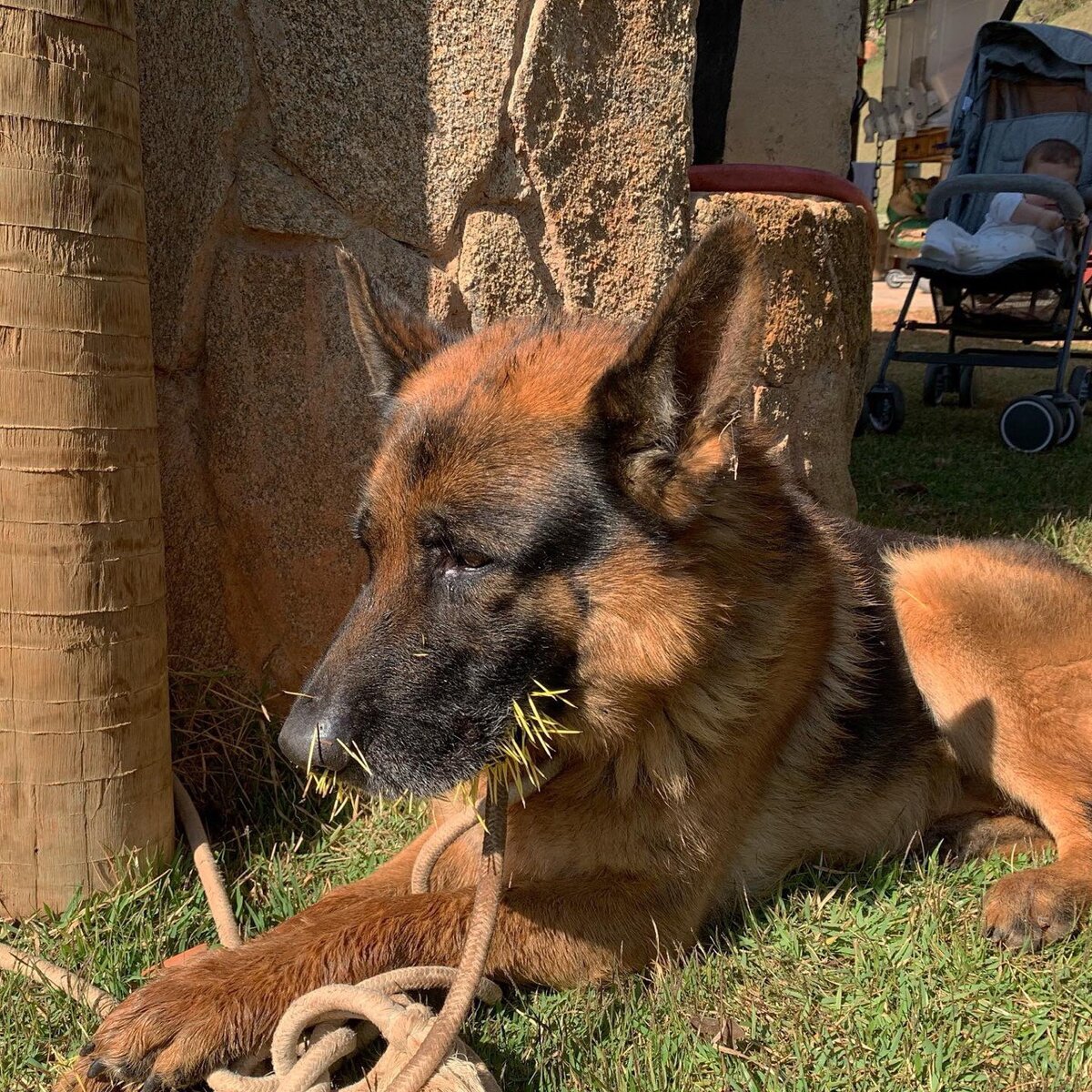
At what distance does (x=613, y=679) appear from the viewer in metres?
2.47

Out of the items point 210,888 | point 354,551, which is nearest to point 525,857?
point 210,888

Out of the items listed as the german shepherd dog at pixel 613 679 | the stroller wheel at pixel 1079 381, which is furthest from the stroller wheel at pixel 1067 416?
the german shepherd dog at pixel 613 679

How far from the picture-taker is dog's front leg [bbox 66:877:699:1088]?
220cm

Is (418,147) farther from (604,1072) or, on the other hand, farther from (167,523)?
(604,1072)

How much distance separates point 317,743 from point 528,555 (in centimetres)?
64

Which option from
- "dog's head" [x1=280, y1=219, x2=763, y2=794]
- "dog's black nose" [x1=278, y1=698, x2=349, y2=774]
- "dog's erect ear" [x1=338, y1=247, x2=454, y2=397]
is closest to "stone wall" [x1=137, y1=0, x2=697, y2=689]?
"dog's erect ear" [x1=338, y1=247, x2=454, y2=397]

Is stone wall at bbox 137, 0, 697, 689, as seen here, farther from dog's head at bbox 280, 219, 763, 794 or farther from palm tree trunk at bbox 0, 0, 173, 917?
dog's head at bbox 280, 219, 763, 794

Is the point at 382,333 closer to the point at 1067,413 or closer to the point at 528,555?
the point at 528,555

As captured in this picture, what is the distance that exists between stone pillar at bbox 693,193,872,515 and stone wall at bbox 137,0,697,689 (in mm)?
524

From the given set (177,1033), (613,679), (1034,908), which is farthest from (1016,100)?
(177,1033)

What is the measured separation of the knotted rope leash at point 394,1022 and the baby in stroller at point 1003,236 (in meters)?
8.33

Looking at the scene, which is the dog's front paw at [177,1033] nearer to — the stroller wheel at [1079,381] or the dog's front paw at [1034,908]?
the dog's front paw at [1034,908]

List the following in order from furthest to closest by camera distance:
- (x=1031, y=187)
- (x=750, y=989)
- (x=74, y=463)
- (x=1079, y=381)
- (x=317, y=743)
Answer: (x=1079, y=381)
(x=1031, y=187)
(x=74, y=463)
(x=750, y=989)
(x=317, y=743)

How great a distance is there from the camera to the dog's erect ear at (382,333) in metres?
2.91
